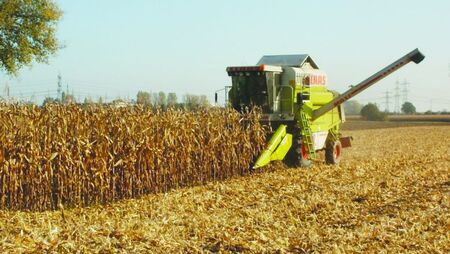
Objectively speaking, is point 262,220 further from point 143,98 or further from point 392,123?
point 392,123

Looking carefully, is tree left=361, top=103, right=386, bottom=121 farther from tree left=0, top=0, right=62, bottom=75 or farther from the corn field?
the corn field

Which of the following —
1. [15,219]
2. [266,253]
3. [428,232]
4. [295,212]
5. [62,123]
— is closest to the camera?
[266,253]

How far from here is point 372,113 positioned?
75438 millimetres

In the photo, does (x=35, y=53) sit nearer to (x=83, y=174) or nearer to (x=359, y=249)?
(x=83, y=174)

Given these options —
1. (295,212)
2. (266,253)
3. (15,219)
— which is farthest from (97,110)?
(266,253)

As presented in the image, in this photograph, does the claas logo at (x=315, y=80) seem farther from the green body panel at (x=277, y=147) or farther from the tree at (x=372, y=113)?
the tree at (x=372, y=113)

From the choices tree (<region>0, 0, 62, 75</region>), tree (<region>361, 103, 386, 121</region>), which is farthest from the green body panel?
tree (<region>361, 103, 386, 121</region>)

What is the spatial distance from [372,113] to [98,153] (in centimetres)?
6788

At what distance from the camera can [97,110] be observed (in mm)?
11445

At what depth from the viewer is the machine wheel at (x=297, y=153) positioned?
52.1 ft

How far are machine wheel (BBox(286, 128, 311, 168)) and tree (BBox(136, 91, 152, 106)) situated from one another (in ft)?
15.4

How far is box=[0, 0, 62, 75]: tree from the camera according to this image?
101 feet

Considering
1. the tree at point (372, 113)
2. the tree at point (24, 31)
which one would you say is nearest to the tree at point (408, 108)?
the tree at point (372, 113)

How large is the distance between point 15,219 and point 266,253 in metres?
4.25
